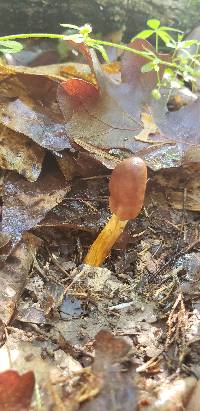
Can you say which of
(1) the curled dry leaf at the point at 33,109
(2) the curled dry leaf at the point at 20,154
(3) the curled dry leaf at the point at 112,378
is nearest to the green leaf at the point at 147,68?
(1) the curled dry leaf at the point at 33,109

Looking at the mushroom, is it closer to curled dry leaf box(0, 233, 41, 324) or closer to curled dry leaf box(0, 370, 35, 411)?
curled dry leaf box(0, 233, 41, 324)

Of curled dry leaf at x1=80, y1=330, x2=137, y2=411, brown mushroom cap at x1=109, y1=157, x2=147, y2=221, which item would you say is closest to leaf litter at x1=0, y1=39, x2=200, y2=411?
curled dry leaf at x1=80, y1=330, x2=137, y2=411

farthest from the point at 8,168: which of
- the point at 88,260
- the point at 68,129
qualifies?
the point at 88,260

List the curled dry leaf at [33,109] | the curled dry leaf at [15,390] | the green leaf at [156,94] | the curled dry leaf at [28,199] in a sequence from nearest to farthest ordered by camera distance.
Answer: the curled dry leaf at [15,390] → the curled dry leaf at [28,199] → the curled dry leaf at [33,109] → the green leaf at [156,94]

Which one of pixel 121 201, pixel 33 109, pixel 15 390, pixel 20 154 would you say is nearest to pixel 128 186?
pixel 121 201

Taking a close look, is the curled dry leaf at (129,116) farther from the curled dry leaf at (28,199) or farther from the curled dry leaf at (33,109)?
the curled dry leaf at (28,199)

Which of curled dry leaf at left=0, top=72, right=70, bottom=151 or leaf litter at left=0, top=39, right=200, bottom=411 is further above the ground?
curled dry leaf at left=0, top=72, right=70, bottom=151

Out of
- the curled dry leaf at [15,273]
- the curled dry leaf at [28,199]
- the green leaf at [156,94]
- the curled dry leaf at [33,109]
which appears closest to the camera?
the curled dry leaf at [15,273]

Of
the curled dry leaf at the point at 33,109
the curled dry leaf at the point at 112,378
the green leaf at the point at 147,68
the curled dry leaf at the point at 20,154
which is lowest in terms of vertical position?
the curled dry leaf at the point at 112,378
